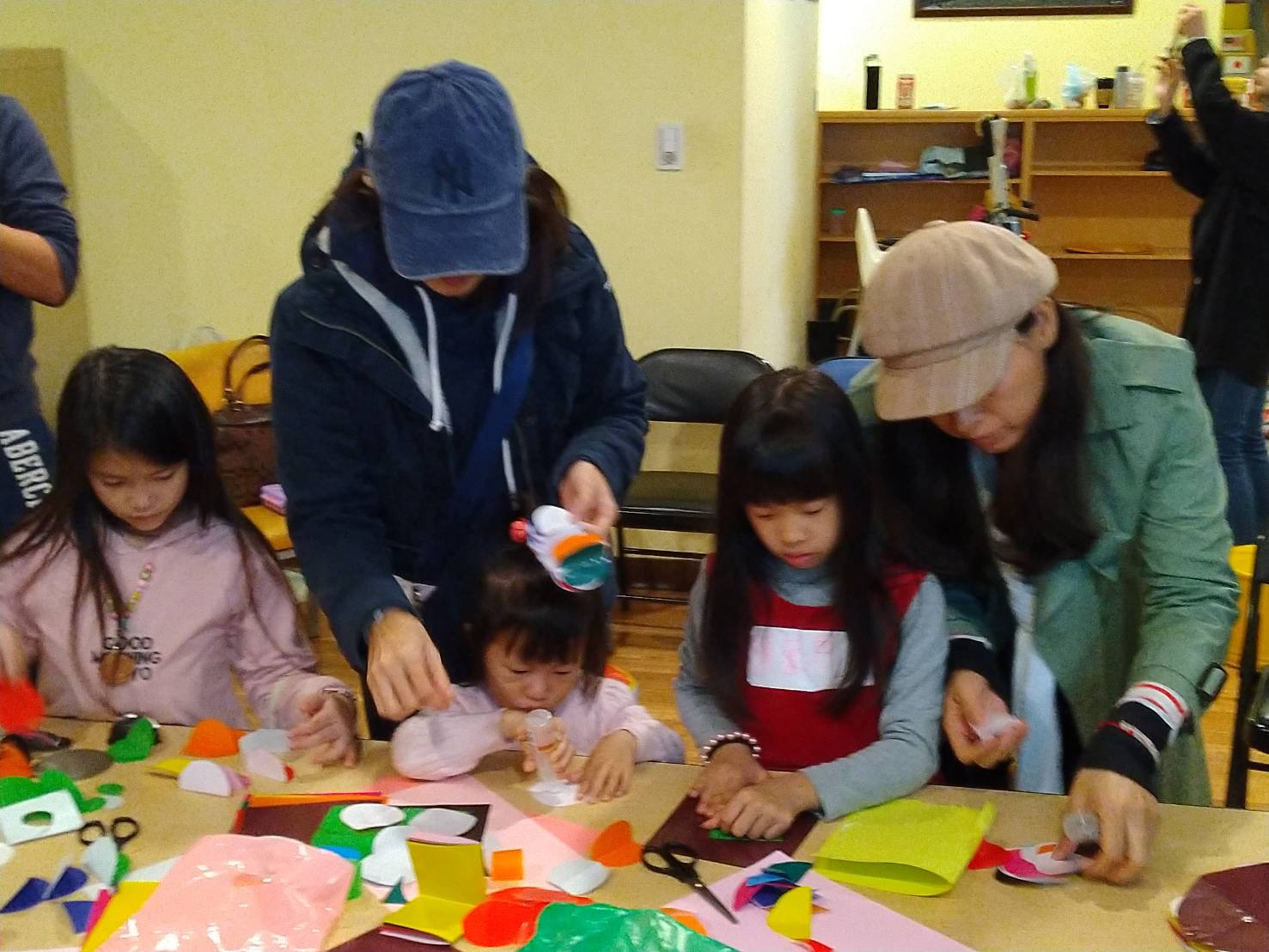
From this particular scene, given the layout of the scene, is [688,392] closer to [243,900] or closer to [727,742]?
[727,742]

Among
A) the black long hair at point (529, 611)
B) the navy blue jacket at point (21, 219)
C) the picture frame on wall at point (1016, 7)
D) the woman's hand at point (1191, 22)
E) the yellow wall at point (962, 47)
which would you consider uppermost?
the picture frame on wall at point (1016, 7)

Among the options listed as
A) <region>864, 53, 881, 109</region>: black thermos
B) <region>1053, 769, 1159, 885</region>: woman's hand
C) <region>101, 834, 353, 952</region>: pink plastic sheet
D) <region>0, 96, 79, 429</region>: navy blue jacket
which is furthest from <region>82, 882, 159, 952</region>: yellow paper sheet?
<region>864, 53, 881, 109</region>: black thermos

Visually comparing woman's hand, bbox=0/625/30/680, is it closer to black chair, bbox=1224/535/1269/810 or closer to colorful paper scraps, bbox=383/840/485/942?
colorful paper scraps, bbox=383/840/485/942

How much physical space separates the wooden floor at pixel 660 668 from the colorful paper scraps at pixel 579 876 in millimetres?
1350

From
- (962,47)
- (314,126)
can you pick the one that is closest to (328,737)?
(314,126)

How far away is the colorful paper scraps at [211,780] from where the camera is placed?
4.13ft

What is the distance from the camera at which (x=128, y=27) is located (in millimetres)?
3393

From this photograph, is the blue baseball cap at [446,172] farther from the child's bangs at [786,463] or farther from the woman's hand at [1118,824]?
the woman's hand at [1118,824]

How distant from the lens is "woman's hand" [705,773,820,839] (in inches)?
45.3

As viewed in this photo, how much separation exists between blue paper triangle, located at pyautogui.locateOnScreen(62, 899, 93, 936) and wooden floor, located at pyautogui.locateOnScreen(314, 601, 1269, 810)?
1.47 meters

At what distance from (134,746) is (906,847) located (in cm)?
87

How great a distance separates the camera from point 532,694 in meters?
1.44

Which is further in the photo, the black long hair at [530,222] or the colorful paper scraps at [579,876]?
the black long hair at [530,222]

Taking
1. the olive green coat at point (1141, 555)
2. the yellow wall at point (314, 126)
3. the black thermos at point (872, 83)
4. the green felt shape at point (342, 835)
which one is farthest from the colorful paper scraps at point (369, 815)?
the black thermos at point (872, 83)
